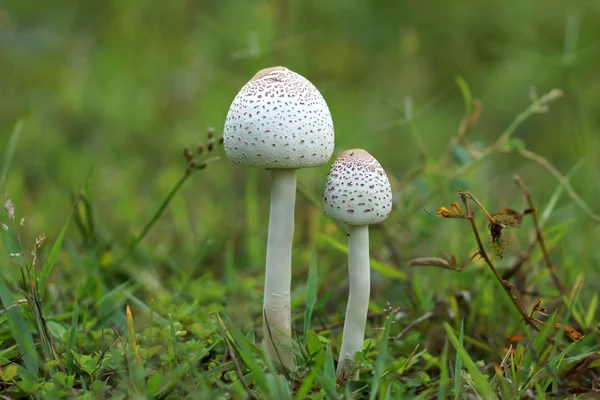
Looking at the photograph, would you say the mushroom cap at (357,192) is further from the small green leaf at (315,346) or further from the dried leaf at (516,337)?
the dried leaf at (516,337)

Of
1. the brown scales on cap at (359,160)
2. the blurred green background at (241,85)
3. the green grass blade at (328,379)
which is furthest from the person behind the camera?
the blurred green background at (241,85)

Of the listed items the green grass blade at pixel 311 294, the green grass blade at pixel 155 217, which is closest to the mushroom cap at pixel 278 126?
the green grass blade at pixel 155 217

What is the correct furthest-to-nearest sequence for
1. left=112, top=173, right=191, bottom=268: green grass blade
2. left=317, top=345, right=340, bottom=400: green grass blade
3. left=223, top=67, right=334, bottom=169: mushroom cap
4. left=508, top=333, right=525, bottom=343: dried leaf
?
left=112, top=173, right=191, bottom=268: green grass blade
left=508, top=333, right=525, bottom=343: dried leaf
left=223, top=67, right=334, bottom=169: mushroom cap
left=317, top=345, right=340, bottom=400: green grass blade

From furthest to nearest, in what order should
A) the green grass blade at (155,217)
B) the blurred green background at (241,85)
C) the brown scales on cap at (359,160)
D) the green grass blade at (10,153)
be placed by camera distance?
the blurred green background at (241,85)
the green grass blade at (10,153)
the green grass blade at (155,217)
the brown scales on cap at (359,160)

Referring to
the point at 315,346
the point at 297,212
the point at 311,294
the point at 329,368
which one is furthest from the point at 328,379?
the point at 297,212

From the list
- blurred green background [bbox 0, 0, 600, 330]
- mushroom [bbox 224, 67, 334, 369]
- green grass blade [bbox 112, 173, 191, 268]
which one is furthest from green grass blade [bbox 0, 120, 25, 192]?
mushroom [bbox 224, 67, 334, 369]

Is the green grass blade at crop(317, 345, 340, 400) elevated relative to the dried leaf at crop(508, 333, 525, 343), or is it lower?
elevated

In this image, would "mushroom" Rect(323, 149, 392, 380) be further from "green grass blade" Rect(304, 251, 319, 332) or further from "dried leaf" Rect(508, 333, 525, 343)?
"dried leaf" Rect(508, 333, 525, 343)

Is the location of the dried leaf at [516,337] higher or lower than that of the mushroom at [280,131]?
lower
